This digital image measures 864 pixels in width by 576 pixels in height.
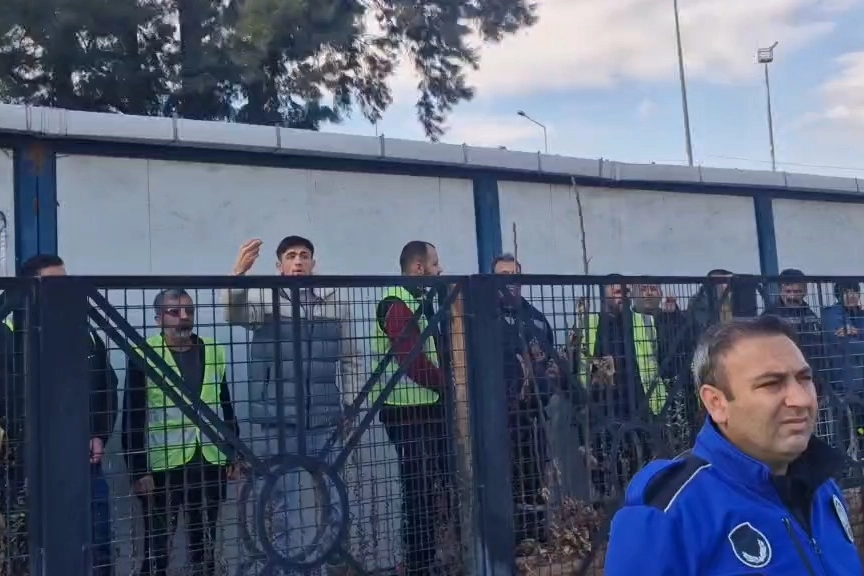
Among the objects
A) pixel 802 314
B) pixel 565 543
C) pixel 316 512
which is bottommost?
pixel 565 543

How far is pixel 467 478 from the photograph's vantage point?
4141 millimetres

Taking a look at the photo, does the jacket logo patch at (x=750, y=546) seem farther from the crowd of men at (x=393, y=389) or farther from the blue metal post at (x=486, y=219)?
the blue metal post at (x=486, y=219)

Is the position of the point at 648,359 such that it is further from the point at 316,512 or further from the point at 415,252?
the point at 316,512

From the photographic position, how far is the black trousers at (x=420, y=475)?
4.00 metres

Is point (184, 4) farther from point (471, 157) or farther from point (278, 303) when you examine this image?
point (278, 303)

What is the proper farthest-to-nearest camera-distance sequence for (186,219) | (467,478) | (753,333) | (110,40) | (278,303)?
(110,40) → (186,219) → (467,478) → (278,303) → (753,333)

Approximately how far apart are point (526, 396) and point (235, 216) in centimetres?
320

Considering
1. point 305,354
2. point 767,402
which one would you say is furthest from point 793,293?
point 767,402

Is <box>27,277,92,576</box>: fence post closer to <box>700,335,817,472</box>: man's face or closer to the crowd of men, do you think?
the crowd of men

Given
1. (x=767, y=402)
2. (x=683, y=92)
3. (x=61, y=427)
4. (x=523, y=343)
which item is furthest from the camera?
(x=683, y=92)

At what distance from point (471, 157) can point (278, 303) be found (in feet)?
14.1

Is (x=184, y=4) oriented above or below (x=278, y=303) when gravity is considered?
above

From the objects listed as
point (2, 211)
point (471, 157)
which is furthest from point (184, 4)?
point (2, 211)

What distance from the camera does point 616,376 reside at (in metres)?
4.60
